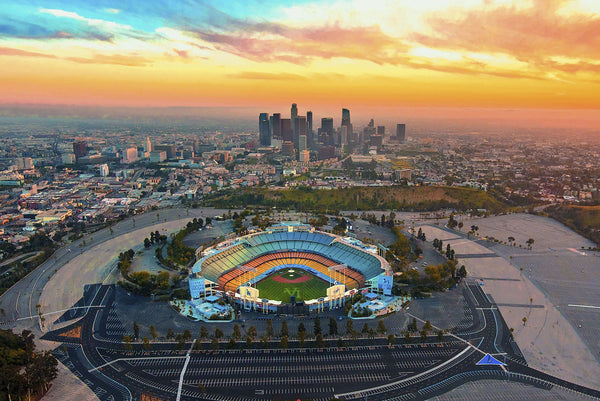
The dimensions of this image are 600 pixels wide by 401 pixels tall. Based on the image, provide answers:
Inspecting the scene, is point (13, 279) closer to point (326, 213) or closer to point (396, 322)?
point (396, 322)

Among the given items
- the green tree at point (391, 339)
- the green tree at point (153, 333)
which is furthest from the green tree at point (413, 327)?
the green tree at point (153, 333)

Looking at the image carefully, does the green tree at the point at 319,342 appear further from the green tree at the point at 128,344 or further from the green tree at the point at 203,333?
the green tree at the point at 128,344

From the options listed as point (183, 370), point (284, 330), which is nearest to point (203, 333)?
point (183, 370)

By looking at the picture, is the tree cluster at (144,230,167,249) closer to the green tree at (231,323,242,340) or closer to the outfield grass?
the outfield grass

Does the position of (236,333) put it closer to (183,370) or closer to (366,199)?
(183,370)

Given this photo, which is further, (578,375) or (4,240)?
(4,240)

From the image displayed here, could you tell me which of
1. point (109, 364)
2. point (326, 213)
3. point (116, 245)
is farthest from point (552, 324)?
point (116, 245)
